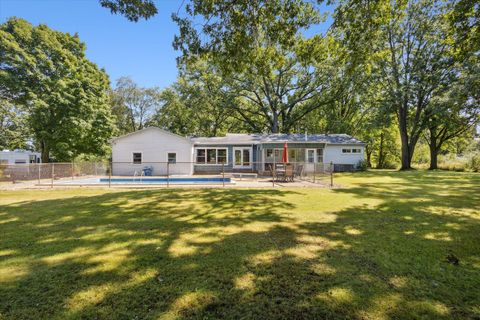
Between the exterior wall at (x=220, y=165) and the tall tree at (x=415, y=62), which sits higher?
the tall tree at (x=415, y=62)

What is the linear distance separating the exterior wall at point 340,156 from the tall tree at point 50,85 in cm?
2297

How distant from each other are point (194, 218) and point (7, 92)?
77.1 ft

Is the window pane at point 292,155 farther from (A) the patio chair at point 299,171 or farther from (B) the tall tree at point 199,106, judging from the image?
(B) the tall tree at point 199,106

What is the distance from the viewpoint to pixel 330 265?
363 centimetres

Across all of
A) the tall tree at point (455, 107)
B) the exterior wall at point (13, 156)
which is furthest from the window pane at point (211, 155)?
the exterior wall at point (13, 156)

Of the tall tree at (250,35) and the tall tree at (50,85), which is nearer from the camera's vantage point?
the tall tree at (250,35)

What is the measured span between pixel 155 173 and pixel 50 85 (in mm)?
11167

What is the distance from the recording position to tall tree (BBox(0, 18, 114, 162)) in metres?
18.7

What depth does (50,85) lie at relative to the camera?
1981 centimetres

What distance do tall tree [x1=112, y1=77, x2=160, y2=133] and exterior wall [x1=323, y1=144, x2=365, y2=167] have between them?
97.2 feet

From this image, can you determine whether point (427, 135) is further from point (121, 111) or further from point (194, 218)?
point (121, 111)

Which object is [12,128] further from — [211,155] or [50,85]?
[211,155]

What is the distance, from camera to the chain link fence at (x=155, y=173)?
14.4 metres

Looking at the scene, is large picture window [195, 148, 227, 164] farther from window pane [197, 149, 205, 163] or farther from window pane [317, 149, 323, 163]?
window pane [317, 149, 323, 163]
